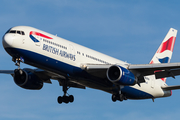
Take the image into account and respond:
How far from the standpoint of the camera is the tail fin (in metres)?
49.3

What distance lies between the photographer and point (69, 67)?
33031 millimetres

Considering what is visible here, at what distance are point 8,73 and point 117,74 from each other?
15451 mm

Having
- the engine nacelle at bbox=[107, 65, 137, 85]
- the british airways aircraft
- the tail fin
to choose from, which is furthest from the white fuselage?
the tail fin

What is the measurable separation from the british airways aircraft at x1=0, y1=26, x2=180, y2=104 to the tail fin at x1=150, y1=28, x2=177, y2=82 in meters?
9.19

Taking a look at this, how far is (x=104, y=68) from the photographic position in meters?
34.1

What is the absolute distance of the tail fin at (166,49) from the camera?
49344mm

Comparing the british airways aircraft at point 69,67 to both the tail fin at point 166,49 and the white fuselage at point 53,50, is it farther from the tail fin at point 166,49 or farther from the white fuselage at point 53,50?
the tail fin at point 166,49

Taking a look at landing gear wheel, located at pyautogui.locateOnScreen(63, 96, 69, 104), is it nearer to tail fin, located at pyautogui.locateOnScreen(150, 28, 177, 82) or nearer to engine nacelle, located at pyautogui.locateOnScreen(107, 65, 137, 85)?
engine nacelle, located at pyautogui.locateOnScreen(107, 65, 137, 85)

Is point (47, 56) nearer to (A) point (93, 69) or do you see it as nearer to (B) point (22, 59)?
(B) point (22, 59)

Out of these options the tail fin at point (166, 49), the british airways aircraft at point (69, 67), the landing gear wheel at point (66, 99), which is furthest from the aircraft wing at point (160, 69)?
the tail fin at point (166, 49)

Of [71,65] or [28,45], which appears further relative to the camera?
[71,65]

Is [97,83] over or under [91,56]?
under

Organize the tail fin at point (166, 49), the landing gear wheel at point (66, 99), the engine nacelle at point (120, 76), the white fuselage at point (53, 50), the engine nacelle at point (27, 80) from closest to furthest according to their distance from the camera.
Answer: the white fuselage at point (53, 50), the engine nacelle at point (120, 76), the engine nacelle at point (27, 80), the landing gear wheel at point (66, 99), the tail fin at point (166, 49)

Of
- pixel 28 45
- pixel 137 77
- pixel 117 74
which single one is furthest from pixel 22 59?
pixel 137 77
